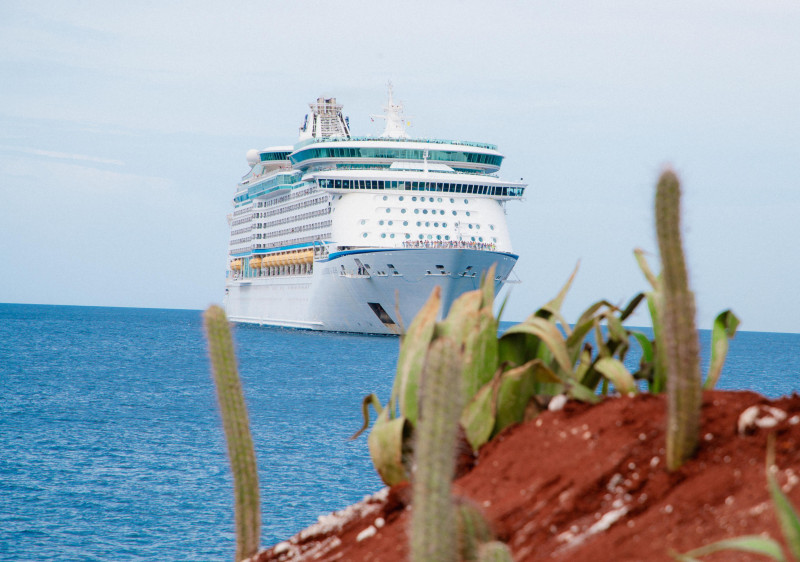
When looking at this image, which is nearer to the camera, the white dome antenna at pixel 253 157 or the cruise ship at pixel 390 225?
the cruise ship at pixel 390 225

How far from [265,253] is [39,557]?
53757 millimetres

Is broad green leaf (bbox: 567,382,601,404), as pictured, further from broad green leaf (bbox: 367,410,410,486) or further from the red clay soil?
broad green leaf (bbox: 367,410,410,486)

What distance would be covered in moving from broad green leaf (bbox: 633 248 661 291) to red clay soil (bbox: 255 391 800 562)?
585 mm

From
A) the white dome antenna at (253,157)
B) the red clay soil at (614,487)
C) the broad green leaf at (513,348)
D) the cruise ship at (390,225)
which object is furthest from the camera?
the white dome antenna at (253,157)

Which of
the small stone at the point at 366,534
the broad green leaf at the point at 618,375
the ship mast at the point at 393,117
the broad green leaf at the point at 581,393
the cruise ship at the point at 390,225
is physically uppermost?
the ship mast at the point at 393,117

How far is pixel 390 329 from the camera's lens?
50094mm

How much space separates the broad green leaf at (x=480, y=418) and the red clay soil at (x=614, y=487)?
0.15m

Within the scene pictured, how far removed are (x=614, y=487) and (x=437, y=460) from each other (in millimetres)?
1021

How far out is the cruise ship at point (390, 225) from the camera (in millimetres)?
44188

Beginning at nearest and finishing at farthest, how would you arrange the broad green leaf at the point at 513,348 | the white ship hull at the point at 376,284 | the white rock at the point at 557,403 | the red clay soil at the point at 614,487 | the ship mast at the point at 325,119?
the red clay soil at the point at 614,487, the white rock at the point at 557,403, the broad green leaf at the point at 513,348, the white ship hull at the point at 376,284, the ship mast at the point at 325,119

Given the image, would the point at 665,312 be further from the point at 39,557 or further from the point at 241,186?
the point at 241,186

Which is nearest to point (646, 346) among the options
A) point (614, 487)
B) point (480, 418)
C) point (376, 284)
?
point (480, 418)

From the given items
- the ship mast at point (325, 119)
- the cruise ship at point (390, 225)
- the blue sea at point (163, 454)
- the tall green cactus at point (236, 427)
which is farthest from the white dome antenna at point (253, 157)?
the tall green cactus at point (236, 427)

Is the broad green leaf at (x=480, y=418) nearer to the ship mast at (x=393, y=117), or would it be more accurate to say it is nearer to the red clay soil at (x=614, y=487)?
the red clay soil at (x=614, y=487)
